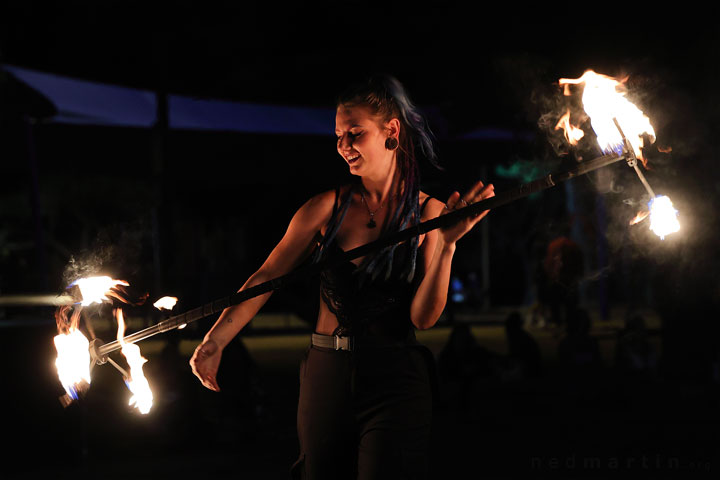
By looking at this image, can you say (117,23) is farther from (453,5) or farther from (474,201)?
(474,201)

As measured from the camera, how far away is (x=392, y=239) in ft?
9.59

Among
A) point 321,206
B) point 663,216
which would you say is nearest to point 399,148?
point 321,206

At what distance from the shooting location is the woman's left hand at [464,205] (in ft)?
9.67

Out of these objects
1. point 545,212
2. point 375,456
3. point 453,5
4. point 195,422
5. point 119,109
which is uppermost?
point 545,212

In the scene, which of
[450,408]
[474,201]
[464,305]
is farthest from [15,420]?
[464,305]

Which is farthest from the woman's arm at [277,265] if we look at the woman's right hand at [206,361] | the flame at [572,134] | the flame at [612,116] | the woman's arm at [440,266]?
the flame at [572,134]

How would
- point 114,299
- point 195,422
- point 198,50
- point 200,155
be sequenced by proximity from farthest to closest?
point 198,50 < point 200,155 < point 195,422 < point 114,299

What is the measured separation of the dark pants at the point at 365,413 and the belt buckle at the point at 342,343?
0.06 ft

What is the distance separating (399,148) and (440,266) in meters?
0.53

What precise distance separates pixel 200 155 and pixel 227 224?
1044 inches

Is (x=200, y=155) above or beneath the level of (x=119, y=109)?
beneath

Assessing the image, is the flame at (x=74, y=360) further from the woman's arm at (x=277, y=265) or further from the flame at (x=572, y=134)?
the flame at (x=572, y=134)

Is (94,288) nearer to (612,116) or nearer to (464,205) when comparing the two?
(464,205)

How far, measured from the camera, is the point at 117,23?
15.7m
